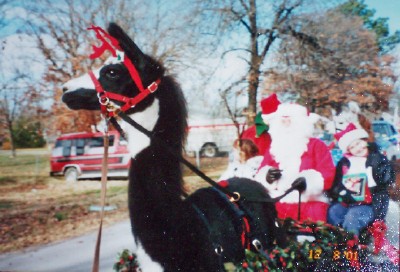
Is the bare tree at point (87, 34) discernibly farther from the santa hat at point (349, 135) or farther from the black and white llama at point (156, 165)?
the santa hat at point (349, 135)

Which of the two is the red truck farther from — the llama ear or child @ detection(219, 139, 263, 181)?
child @ detection(219, 139, 263, 181)

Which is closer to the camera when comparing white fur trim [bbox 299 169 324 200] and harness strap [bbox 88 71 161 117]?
harness strap [bbox 88 71 161 117]

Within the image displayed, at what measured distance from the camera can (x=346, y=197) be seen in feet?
6.01

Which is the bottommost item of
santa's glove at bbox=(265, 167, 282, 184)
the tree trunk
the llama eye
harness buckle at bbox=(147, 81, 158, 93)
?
santa's glove at bbox=(265, 167, 282, 184)

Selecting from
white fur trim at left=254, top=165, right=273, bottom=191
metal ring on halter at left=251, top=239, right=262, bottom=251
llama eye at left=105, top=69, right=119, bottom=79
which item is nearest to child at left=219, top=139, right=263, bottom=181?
white fur trim at left=254, top=165, right=273, bottom=191

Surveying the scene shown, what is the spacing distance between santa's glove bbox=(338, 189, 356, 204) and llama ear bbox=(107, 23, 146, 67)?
3.40ft

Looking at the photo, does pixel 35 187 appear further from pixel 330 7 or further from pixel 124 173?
pixel 330 7

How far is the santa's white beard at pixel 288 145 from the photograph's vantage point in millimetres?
1913

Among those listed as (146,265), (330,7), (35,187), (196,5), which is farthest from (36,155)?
(330,7)

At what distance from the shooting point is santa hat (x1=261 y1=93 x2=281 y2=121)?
1802mm

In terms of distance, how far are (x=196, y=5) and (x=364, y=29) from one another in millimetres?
716

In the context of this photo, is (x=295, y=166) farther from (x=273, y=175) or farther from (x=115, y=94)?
(x=115, y=94)

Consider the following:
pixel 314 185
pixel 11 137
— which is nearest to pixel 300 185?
pixel 314 185
